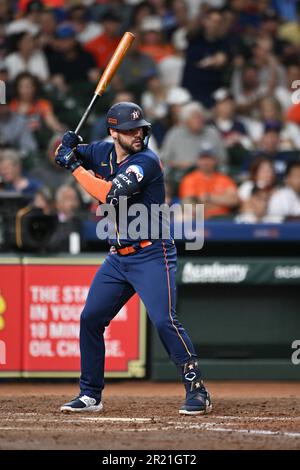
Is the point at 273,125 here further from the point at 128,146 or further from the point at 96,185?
the point at 96,185

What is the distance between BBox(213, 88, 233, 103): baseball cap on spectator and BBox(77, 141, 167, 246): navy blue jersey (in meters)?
5.51

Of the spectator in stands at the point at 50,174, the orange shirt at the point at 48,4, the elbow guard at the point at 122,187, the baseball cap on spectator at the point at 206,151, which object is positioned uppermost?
the orange shirt at the point at 48,4

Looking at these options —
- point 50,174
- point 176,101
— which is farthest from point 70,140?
point 176,101

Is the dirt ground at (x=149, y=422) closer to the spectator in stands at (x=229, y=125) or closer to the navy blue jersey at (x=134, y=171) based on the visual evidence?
the navy blue jersey at (x=134, y=171)

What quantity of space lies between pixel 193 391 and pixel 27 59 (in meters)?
6.56

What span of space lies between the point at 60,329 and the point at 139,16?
5.42 metres

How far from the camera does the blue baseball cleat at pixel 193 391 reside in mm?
6750

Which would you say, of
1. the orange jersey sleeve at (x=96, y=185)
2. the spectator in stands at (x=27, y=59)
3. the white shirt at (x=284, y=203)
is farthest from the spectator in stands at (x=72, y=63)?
the orange jersey sleeve at (x=96, y=185)

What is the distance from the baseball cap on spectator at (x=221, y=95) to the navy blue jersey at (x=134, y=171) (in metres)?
5.51

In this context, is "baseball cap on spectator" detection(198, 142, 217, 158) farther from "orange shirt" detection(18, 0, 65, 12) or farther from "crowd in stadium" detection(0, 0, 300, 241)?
"orange shirt" detection(18, 0, 65, 12)

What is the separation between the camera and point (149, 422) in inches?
261

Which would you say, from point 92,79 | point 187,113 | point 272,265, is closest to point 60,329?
point 272,265
